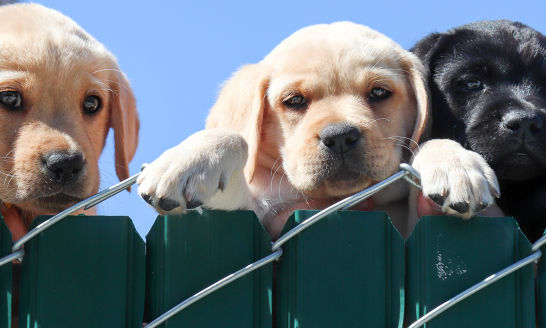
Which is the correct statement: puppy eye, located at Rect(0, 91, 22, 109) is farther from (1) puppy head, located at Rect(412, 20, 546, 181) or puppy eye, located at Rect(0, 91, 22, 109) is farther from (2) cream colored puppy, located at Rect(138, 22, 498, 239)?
(1) puppy head, located at Rect(412, 20, 546, 181)

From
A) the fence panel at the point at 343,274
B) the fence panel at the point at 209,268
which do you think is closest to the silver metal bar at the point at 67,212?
the fence panel at the point at 209,268

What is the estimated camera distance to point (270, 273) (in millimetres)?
1771

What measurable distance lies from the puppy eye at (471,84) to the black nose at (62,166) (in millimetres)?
2140

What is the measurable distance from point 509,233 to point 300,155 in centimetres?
122

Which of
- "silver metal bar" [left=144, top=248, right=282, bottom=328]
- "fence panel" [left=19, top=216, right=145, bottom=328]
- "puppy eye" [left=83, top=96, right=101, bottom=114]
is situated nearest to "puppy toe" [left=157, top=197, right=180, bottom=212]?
"fence panel" [left=19, top=216, right=145, bottom=328]

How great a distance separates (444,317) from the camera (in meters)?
1.77

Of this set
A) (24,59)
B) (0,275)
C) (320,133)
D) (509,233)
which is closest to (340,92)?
(320,133)

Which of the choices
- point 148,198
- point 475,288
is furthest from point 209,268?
point 475,288

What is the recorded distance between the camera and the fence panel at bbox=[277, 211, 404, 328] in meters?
1.75

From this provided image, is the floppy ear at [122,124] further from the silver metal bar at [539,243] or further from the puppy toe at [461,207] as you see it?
the silver metal bar at [539,243]

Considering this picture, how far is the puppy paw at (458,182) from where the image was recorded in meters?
1.95

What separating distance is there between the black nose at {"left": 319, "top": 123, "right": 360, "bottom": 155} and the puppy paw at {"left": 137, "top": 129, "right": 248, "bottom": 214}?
567mm

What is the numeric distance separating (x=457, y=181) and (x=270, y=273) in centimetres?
80

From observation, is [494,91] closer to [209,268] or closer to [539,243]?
[539,243]
